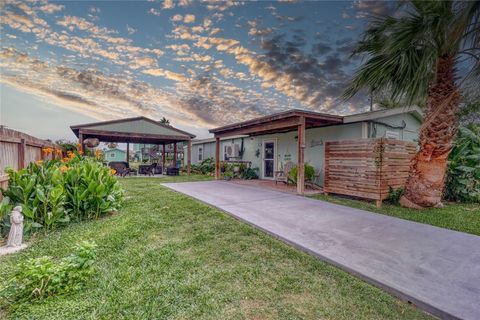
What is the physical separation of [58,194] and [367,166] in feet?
23.4

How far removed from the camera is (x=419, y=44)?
5.31 meters

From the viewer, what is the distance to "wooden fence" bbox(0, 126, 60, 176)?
13.2 ft

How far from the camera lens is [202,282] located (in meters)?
2.43

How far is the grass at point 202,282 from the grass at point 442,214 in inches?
135

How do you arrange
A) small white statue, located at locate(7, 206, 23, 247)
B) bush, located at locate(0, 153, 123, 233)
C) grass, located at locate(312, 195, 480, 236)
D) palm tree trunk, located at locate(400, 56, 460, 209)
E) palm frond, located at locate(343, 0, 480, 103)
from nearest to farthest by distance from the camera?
small white statue, located at locate(7, 206, 23, 247)
bush, located at locate(0, 153, 123, 233)
grass, located at locate(312, 195, 480, 236)
palm frond, located at locate(343, 0, 480, 103)
palm tree trunk, located at locate(400, 56, 460, 209)

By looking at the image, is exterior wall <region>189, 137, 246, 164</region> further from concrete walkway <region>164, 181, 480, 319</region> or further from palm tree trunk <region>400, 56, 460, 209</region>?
concrete walkway <region>164, 181, 480, 319</region>

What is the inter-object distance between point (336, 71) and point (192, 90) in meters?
7.03

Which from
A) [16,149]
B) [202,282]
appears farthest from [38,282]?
[16,149]

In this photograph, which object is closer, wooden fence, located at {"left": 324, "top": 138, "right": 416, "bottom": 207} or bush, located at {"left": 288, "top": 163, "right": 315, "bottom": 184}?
wooden fence, located at {"left": 324, "top": 138, "right": 416, "bottom": 207}

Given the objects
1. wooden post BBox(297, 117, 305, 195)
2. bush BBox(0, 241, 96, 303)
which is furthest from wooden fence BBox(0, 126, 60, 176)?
wooden post BBox(297, 117, 305, 195)

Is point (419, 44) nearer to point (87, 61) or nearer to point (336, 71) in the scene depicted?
point (336, 71)

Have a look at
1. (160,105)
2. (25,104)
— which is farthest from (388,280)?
(160,105)

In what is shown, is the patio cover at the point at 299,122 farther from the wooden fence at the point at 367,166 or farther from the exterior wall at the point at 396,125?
the exterior wall at the point at 396,125

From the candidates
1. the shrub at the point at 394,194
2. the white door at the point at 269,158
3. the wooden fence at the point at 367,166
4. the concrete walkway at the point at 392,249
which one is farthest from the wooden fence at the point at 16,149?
the white door at the point at 269,158
